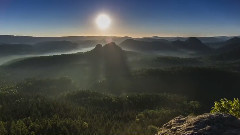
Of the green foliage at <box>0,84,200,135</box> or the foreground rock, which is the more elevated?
the foreground rock

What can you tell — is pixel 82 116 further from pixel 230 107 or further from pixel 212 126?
pixel 212 126

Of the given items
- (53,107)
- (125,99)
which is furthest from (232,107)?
(125,99)

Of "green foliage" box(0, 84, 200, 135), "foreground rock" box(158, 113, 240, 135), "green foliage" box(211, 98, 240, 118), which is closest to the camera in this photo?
"foreground rock" box(158, 113, 240, 135)

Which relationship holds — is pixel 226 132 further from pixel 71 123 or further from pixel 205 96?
pixel 205 96

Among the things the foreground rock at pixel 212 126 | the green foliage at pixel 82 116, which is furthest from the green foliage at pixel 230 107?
the green foliage at pixel 82 116

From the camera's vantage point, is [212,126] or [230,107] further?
[230,107]

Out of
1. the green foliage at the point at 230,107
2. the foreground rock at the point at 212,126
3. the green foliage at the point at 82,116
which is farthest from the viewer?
the green foliage at the point at 82,116

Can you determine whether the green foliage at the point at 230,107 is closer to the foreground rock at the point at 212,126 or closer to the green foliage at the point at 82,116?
the foreground rock at the point at 212,126

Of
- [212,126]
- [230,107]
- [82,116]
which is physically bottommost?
[82,116]

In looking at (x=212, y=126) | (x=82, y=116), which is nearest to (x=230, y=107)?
(x=212, y=126)

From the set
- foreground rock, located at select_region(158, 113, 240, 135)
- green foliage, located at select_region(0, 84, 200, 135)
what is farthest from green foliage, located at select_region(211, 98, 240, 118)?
green foliage, located at select_region(0, 84, 200, 135)

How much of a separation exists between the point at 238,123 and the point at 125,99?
92486 mm

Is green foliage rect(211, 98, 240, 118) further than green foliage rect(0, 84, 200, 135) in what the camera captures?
No

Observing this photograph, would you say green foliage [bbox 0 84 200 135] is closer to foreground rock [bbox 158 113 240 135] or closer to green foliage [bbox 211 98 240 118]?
green foliage [bbox 211 98 240 118]
